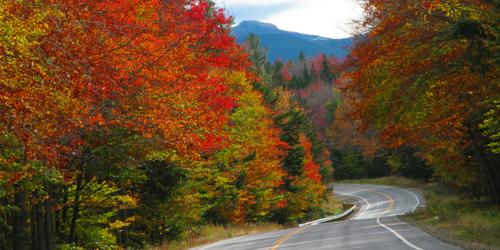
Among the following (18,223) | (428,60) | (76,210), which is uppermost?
(428,60)

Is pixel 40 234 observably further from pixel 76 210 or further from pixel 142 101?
pixel 142 101

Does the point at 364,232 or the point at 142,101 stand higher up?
the point at 142,101

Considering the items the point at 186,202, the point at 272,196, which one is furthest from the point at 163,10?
the point at 272,196

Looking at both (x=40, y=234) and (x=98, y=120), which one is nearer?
(x=98, y=120)

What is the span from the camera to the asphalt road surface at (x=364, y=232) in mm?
16578

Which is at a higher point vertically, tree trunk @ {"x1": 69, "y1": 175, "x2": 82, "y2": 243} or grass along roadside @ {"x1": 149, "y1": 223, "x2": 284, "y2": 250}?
tree trunk @ {"x1": 69, "y1": 175, "x2": 82, "y2": 243}

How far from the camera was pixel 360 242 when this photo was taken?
17.3 meters

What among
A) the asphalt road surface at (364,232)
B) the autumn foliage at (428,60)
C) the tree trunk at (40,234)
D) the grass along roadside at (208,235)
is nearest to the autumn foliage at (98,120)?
the tree trunk at (40,234)

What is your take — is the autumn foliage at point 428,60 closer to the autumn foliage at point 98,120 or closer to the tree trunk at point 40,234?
the autumn foliage at point 98,120

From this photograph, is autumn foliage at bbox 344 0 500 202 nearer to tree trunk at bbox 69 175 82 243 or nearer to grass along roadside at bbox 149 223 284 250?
tree trunk at bbox 69 175 82 243

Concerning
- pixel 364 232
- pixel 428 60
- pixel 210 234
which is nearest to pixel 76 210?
pixel 364 232

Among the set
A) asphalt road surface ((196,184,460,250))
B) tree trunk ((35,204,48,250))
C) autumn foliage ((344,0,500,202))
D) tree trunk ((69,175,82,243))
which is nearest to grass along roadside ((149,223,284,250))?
asphalt road surface ((196,184,460,250))

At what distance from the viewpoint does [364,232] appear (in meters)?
21.4

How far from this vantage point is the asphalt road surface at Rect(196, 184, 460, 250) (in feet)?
54.4
